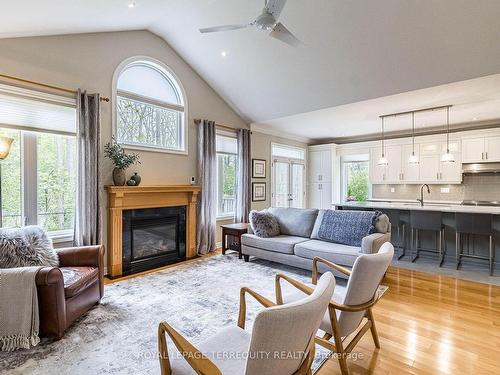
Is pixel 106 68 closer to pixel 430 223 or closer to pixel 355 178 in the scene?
pixel 430 223

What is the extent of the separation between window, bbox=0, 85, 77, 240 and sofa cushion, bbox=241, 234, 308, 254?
263cm

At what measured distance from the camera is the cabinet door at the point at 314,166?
8273 millimetres

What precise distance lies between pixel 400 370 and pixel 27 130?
4.60 metres

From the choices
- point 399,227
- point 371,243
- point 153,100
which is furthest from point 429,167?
point 153,100

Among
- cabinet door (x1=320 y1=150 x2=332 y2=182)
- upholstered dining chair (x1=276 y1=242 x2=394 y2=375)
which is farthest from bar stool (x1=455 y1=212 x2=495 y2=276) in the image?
cabinet door (x1=320 y1=150 x2=332 y2=182)

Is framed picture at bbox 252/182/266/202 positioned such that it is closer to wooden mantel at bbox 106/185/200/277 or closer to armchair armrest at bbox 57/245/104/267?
wooden mantel at bbox 106/185/200/277

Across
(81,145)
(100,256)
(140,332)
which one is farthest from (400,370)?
(81,145)

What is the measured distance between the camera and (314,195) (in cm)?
836

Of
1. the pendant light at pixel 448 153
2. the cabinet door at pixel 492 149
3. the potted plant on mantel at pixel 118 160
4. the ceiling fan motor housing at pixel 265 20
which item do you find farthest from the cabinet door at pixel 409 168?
the potted plant on mantel at pixel 118 160

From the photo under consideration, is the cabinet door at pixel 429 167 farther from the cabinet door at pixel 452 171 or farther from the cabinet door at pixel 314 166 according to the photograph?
the cabinet door at pixel 314 166

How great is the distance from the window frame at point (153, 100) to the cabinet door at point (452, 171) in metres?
5.69

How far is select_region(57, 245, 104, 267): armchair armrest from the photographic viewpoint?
2.93m

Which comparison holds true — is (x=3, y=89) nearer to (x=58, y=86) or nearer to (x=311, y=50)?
(x=58, y=86)

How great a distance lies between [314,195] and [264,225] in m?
4.15
